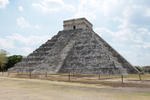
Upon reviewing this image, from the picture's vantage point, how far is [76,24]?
48.4 m

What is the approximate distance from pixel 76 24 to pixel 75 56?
1484 cm

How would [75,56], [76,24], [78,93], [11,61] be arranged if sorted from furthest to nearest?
[11,61] → [76,24] → [75,56] → [78,93]

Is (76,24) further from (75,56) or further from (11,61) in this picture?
(11,61)

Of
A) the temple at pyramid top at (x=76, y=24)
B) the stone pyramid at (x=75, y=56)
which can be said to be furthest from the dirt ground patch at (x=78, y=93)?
the temple at pyramid top at (x=76, y=24)

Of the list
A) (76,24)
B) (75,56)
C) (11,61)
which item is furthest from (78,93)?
(11,61)

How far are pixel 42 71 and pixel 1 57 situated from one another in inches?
1111

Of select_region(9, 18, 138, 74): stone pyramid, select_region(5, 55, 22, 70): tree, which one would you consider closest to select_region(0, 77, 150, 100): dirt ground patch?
select_region(9, 18, 138, 74): stone pyramid

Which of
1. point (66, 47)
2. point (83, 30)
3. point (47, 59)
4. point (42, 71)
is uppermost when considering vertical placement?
point (83, 30)

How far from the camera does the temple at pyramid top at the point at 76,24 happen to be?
156 ft

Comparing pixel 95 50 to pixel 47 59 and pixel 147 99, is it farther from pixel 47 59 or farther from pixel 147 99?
pixel 147 99

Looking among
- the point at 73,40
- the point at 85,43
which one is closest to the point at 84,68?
the point at 85,43

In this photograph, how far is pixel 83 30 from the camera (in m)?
46.1

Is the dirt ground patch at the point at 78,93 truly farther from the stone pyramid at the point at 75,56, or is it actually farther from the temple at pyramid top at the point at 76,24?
the temple at pyramid top at the point at 76,24

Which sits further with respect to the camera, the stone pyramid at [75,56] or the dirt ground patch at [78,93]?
the stone pyramid at [75,56]
